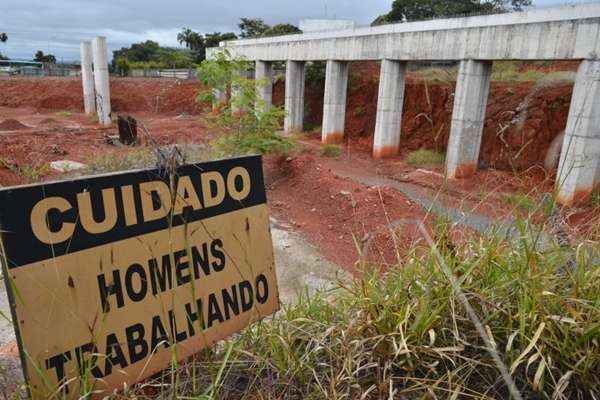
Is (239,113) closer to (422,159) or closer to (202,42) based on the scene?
(422,159)

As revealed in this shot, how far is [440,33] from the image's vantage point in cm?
1290

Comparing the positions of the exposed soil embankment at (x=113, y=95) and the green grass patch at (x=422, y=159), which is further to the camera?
the exposed soil embankment at (x=113, y=95)

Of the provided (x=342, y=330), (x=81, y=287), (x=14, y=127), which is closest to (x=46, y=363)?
(x=81, y=287)

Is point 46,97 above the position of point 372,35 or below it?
below

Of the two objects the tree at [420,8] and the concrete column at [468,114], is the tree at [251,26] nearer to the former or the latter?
the tree at [420,8]

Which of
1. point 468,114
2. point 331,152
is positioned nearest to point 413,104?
point 331,152

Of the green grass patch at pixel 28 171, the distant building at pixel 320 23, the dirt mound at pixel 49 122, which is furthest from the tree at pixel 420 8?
the green grass patch at pixel 28 171

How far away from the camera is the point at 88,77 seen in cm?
2544

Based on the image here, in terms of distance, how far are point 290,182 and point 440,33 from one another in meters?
6.41

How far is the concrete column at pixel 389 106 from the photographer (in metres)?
15.2

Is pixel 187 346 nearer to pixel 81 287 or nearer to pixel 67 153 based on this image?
pixel 81 287

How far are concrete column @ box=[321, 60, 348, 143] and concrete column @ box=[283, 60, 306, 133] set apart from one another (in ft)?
9.60

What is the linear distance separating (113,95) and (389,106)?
2332 centimetres

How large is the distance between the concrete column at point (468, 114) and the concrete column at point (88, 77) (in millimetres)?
20758
